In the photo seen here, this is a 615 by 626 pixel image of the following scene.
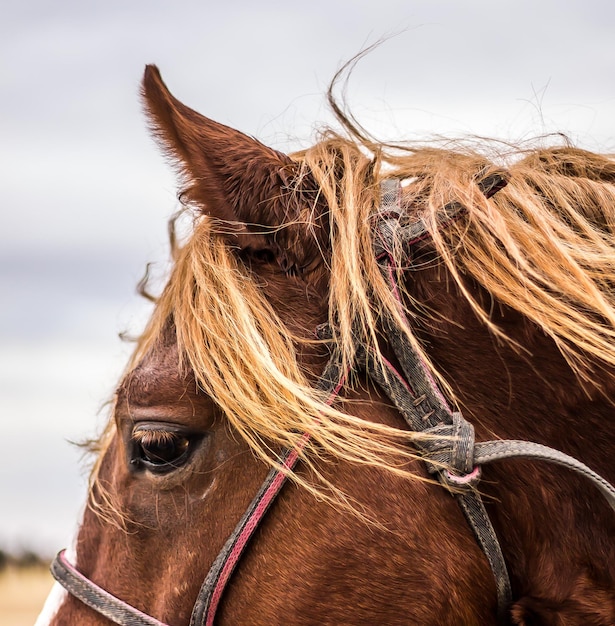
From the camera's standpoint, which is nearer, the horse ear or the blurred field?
the horse ear

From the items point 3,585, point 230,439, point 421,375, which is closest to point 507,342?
Answer: point 421,375

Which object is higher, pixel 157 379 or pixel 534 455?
pixel 157 379

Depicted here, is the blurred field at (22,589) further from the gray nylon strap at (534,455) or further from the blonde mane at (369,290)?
the gray nylon strap at (534,455)

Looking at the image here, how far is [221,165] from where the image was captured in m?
2.04

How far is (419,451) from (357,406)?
0.60ft

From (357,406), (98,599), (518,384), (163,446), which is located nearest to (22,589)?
(98,599)

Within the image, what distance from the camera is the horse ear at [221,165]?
1.99 metres

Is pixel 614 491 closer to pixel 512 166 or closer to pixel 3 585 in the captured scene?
pixel 512 166

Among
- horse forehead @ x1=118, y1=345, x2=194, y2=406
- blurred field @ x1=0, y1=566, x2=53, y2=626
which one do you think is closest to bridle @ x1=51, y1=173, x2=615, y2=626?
horse forehead @ x1=118, y1=345, x2=194, y2=406

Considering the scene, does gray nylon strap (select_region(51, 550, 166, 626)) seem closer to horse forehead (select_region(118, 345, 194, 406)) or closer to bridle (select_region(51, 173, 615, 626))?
bridle (select_region(51, 173, 615, 626))

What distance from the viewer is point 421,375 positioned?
199 cm

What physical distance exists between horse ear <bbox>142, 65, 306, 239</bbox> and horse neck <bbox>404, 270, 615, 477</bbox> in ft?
1.61

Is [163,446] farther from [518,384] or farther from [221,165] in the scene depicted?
[518,384]

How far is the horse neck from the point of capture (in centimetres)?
200
